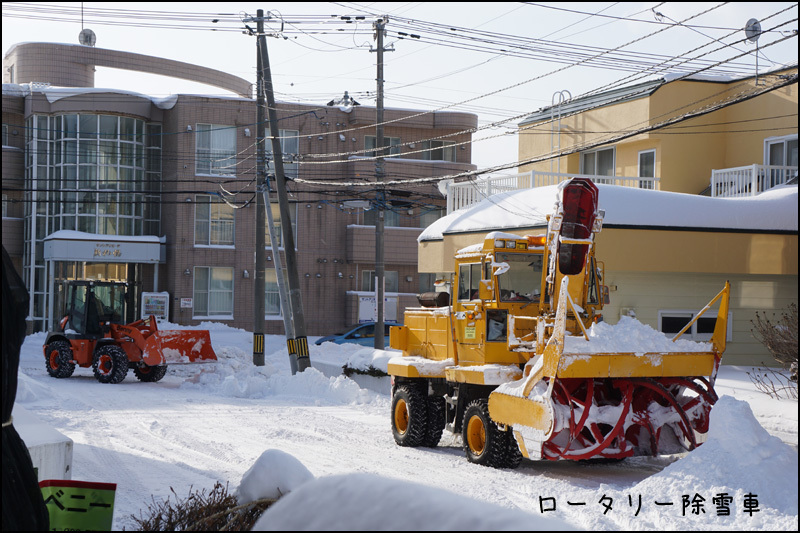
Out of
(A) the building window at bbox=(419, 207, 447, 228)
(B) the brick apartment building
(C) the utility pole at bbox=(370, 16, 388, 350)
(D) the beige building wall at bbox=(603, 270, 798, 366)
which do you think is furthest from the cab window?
(A) the building window at bbox=(419, 207, 447, 228)

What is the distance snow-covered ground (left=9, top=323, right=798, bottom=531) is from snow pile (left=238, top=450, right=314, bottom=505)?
0.01 m

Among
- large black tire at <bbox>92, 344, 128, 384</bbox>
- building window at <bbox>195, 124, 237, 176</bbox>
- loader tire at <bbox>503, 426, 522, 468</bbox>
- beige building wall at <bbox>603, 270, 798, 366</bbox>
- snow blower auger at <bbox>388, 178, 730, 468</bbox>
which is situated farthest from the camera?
building window at <bbox>195, 124, 237, 176</bbox>

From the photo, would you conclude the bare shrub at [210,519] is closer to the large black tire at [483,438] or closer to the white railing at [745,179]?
the large black tire at [483,438]

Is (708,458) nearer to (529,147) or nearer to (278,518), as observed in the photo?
(278,518)

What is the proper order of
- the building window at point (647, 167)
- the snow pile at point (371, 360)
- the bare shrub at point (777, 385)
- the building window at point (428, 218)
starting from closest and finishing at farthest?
the bare shrub at point (777, 385)
the snow pile at point (371, 360)
the building window at point (647, 167)
the building window at point (428, 218)

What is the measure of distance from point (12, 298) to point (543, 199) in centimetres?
1676

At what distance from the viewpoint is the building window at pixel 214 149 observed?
3962 centimetres

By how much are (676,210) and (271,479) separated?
623 inches

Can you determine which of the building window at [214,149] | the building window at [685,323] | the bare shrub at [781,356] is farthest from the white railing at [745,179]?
the building window at [214,149]

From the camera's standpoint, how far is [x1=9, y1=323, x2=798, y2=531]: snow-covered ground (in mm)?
3117

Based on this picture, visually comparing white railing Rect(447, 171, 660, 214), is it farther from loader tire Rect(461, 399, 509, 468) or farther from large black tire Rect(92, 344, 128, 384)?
loader tire Rect(461, 399, 509, 468)

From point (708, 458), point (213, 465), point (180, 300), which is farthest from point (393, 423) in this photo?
point (180, 300)

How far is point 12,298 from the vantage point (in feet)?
17.8

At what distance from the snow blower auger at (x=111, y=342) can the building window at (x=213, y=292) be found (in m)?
14.8
